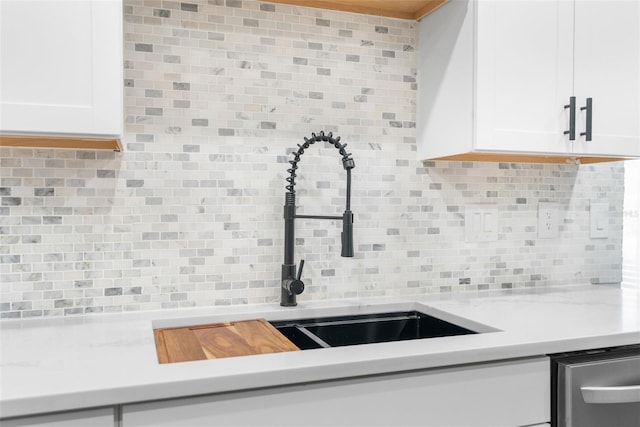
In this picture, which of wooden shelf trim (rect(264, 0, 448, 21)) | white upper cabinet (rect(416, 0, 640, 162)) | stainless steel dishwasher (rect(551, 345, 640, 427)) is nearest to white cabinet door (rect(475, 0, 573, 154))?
white upper cabinet (rect(416, 0, 640, 162))

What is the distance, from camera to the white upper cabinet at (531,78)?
1616 millimetres

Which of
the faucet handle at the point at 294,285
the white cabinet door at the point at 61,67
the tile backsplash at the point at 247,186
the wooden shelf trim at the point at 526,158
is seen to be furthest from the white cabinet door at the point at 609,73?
the white cabinet door at the point at 61,67

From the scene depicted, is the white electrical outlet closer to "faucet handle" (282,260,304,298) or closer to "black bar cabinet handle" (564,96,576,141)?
"black bar cabinet handle" (564,96,576,141)

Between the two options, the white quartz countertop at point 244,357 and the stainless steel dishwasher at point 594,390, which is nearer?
the white quartz countertop at point 244,357

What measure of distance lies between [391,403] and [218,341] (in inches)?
18.3

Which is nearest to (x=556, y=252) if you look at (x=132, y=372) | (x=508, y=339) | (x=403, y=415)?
(x=508, y=339)

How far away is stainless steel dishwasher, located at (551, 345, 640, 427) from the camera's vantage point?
50.6 inches

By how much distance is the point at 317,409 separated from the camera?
109 centimetres

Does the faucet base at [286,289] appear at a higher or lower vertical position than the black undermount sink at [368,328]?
higher

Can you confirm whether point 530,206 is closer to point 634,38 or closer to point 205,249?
point 634,38

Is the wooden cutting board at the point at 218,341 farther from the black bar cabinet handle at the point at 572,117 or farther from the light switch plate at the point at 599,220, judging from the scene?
the light switch plate at the point at 599,220

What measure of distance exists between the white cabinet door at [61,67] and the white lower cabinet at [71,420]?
0.64 m

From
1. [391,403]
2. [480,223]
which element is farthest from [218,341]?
[480,223]

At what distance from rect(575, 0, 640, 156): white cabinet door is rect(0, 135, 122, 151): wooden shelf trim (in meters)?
1.45
